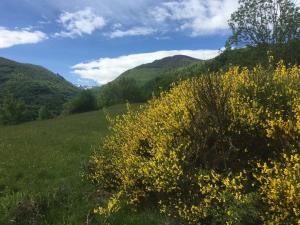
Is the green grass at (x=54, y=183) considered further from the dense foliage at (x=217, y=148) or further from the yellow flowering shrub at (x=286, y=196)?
the yellow flowering shrub at (x=286, y=196)

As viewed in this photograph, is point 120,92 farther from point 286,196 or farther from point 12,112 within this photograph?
point 286,196

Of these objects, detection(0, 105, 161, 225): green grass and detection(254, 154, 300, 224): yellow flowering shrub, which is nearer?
detection(254, 154, 300, 224): yellow flowering shrub

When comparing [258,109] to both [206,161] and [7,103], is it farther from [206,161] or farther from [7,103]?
[7,103]

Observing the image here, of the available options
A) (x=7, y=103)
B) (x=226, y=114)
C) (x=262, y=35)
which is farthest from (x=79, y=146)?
(x=7, y=103)

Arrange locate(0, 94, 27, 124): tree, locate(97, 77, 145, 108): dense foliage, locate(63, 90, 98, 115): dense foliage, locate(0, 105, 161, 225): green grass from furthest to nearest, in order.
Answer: locate(97, 77, 145, 108): dense foliage < locate(63, 90, 98, 115): dense foliage < locate(0, 94, 27, 124): tree < locate(0, 105, 161, 225): green grass

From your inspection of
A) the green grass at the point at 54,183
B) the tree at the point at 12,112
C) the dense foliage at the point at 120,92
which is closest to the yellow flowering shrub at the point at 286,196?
the green grass at the point at 54,183

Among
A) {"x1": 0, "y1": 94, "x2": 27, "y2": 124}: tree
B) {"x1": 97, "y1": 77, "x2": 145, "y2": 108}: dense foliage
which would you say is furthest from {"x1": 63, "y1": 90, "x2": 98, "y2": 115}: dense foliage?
{"x1": 97, "y1": 77, "x2": 145, "y2": 108}: dense foliage

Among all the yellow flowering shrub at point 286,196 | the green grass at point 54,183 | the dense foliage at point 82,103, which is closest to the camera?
the yellow flowering shrub at point 286,196

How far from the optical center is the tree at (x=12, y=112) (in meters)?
85.2

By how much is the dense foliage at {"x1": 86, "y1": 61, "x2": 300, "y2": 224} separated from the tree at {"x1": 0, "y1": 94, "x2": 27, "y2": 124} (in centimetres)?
8138

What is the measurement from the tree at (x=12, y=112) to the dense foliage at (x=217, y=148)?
3204 inches

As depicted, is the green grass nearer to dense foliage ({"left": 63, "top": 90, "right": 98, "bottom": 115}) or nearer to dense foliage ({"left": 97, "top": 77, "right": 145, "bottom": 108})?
dense foliage ({"left": 63, "top": 90, "right": 98, "bottom": 115})

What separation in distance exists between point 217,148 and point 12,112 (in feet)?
284

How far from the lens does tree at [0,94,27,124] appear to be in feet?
280
